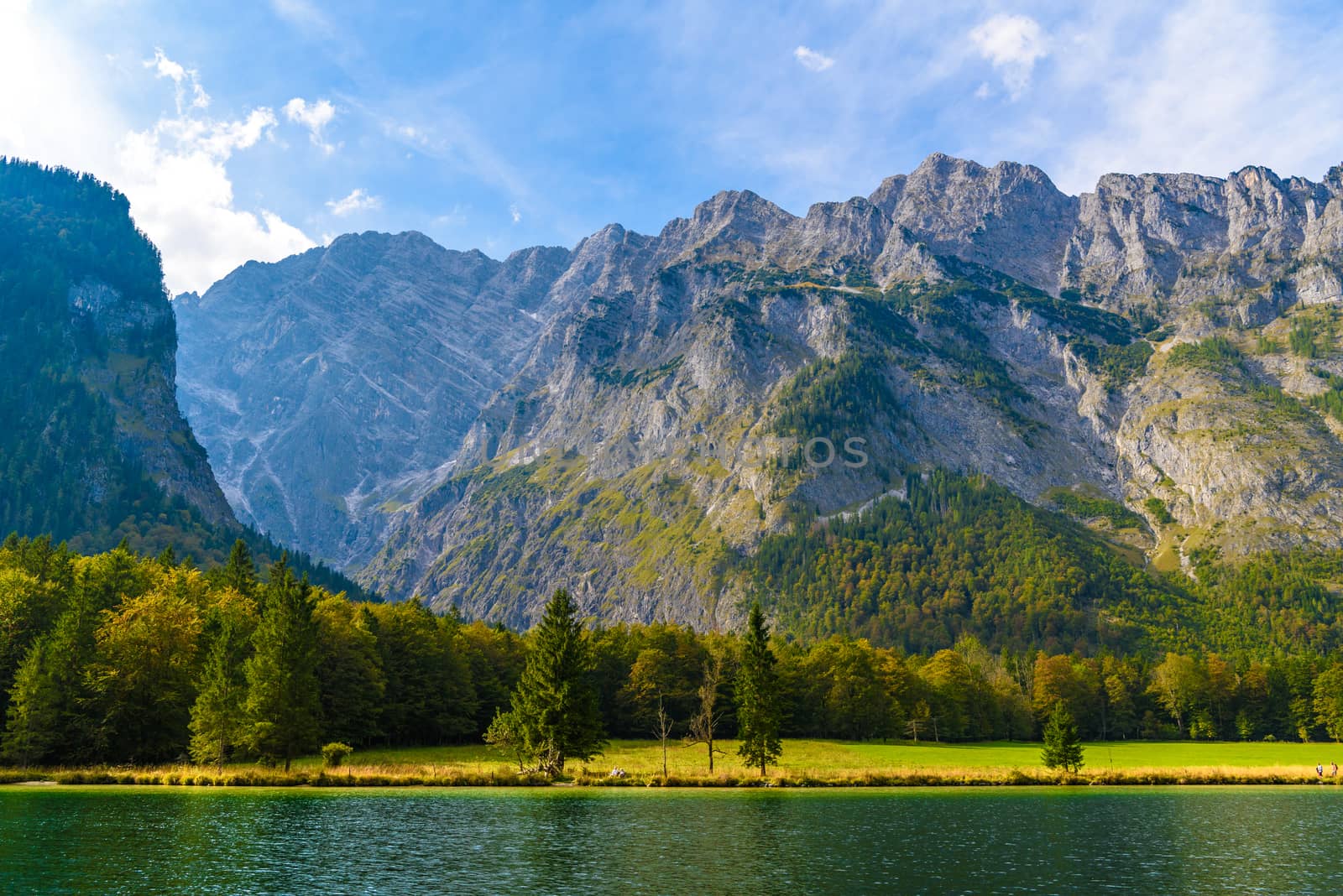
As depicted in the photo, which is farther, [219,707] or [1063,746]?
[1063,746]

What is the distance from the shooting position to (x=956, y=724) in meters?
157

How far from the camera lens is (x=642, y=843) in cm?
4775

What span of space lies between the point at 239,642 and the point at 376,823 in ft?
141

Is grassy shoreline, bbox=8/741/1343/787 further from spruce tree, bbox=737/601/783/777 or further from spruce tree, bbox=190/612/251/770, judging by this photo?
spruce tree, bbox=737/601/783/777

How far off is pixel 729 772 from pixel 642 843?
43.6 m

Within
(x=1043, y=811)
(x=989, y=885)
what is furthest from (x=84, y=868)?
(x=1043, y=811)

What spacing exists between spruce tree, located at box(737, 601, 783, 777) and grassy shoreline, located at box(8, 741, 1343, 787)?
2.20m

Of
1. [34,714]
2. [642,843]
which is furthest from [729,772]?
[34,714]

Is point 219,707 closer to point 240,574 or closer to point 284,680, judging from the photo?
point 284,680

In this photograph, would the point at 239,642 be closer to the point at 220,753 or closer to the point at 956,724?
the point at 220,753

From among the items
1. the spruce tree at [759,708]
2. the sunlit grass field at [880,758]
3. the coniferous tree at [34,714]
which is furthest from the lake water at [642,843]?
the sunlit grass field at [880,758]

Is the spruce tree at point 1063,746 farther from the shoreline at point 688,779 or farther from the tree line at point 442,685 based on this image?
the tree line at point 442,685

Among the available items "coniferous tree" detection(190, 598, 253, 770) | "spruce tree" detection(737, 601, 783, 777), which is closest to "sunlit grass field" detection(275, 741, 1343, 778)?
"spruce tree" detection(737, 601, 783, 777)

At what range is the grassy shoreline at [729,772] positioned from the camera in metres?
76.1
